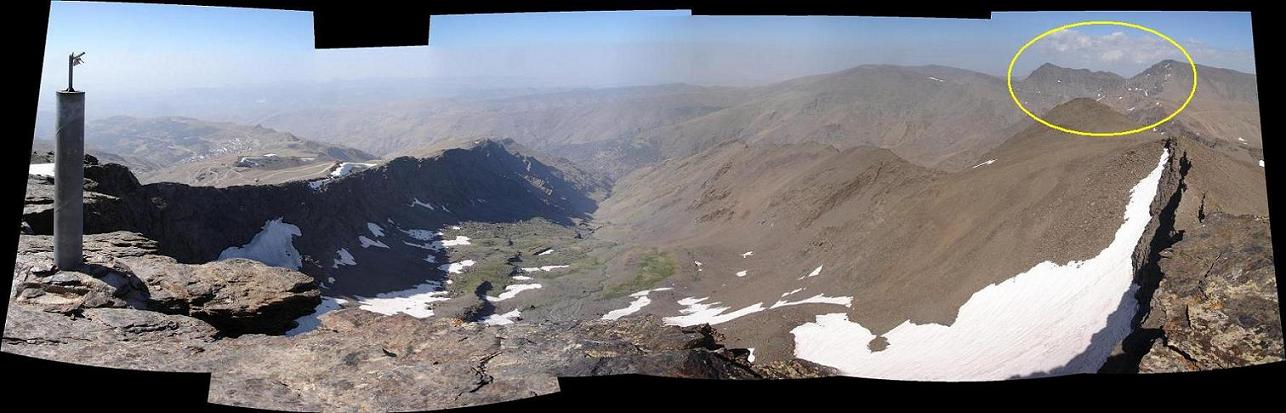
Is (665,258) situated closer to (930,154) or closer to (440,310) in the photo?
(440,310)

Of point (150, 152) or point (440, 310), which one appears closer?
point (440, 310)

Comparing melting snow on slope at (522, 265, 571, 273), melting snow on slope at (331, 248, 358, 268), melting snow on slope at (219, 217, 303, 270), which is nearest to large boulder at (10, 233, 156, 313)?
melting snow on slope at (219, 217, 303, 270)

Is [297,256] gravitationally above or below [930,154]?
below

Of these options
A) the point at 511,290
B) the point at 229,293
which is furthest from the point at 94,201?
the point at 511,290

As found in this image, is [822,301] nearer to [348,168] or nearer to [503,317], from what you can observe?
[503,317]

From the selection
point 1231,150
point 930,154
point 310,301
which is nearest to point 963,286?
point 1231,150

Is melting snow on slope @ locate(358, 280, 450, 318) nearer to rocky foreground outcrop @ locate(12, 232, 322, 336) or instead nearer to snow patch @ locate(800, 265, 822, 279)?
snow patch @ locate(800, 265, 822, 279)

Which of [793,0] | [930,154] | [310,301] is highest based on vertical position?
[793,0]
